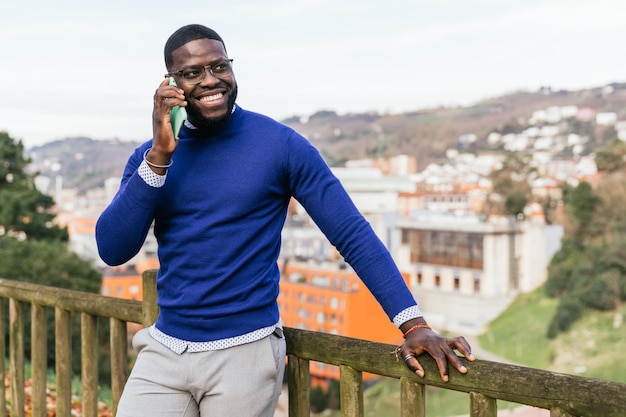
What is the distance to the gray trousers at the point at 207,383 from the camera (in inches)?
52.8

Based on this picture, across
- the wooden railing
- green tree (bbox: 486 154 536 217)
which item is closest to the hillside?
green tree (bbox: 486 154 536 217)

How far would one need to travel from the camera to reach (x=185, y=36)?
137 cm

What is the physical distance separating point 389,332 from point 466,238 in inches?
298

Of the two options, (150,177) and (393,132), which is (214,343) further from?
(393,132)

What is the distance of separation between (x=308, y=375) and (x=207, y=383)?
225 millimetres

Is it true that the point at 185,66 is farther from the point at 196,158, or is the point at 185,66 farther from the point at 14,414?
the point at 14,414

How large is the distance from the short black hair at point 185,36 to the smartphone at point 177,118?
4.8 inches

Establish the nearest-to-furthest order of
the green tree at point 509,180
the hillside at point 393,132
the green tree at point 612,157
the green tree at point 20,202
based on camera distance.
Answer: the green tree at point 20,202 → the green tree at point 612,157 → the green tree at point 509,180 → the hillside at point 393,132

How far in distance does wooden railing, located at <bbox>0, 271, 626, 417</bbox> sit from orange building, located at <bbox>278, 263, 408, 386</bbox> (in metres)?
36.3

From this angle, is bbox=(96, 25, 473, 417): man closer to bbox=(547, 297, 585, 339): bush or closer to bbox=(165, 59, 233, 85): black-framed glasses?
bbox=(165, 59, 233, 85): black-framed glasses

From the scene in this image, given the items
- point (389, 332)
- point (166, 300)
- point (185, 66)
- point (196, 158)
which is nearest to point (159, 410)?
point (166, 300)

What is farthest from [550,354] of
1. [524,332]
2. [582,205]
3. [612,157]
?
[612,157]

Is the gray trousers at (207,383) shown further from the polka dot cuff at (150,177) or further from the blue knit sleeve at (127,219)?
the polka dot cuff at (150,177)

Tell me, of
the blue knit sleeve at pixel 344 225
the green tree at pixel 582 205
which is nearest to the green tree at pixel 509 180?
the green tree at pixel 582 205
